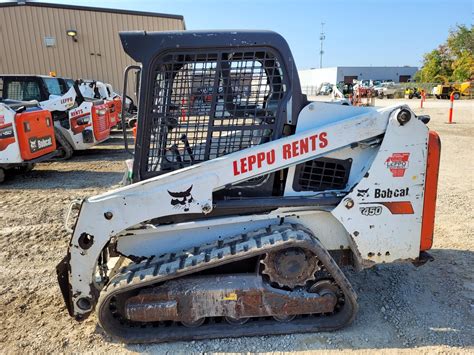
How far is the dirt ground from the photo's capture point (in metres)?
2.83

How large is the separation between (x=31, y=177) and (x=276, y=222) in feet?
23.0

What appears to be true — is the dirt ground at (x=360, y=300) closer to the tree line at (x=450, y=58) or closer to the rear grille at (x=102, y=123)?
the rear grille at (x=102, y=123)

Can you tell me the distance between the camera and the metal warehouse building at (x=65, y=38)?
1925cm

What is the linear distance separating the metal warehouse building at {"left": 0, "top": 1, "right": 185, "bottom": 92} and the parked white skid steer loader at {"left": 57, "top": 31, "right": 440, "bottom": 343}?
18.9 metres

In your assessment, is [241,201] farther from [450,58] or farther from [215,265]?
[450,58]

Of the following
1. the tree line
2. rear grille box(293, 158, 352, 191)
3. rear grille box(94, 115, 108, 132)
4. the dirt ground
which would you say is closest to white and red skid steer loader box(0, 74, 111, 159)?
rear grille box(94, 115, 108, 132)

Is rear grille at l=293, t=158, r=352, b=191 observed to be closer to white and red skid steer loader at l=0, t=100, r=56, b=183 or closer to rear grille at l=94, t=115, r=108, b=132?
white and red skid steer loader at l=0, t=100, r=56, b=183

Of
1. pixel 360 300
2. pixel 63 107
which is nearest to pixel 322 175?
pixel 360 300

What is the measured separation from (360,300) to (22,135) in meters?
6.83

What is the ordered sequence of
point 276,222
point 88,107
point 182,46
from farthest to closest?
point 88,107 → point 276,222 → point 182,46

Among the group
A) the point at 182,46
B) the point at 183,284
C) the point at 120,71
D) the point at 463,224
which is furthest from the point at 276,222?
the point at 120,71

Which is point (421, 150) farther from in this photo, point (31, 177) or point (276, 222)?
point (31, 177)

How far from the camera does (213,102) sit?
2809 millimetres

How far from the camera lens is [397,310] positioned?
324 cm
